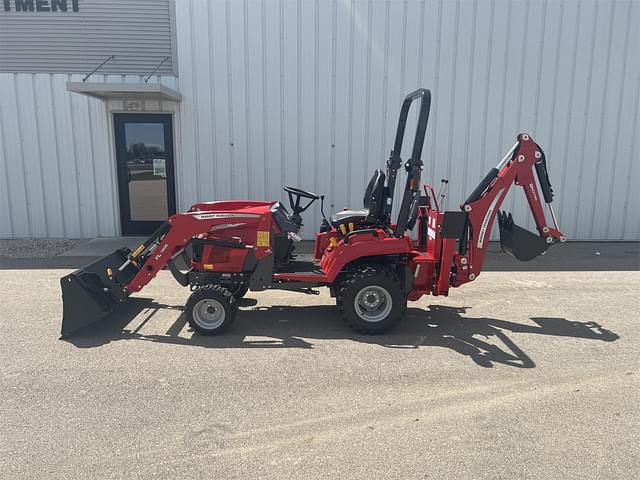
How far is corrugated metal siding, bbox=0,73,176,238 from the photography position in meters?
8.98

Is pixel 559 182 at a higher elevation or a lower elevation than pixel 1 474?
higher

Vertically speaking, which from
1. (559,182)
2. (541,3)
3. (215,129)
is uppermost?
(541,3)

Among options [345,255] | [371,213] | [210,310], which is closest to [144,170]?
[210,310]

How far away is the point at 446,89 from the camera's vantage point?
9.01 metres

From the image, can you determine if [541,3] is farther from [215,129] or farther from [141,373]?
[141,373]

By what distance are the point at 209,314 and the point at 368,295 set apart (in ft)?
5.14

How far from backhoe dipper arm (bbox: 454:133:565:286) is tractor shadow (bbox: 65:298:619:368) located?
0.57 metres

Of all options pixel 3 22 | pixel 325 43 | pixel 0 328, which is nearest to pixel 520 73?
pixel 325 43

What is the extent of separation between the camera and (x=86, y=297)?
4484mm

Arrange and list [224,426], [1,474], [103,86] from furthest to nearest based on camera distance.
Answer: [103,86]
[224,426]
[1,474]

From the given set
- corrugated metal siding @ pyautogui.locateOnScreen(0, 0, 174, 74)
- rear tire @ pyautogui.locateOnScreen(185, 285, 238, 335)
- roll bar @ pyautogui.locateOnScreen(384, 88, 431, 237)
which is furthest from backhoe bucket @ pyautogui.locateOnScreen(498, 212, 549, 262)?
corrugated metal siding @ pyautogui.locateOnScreen(0, 0, 174, 74)

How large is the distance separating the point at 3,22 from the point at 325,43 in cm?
605

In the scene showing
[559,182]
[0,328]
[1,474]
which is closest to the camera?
[1,474]

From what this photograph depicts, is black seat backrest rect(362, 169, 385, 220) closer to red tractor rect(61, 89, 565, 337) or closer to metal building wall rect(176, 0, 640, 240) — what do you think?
red tractor rect(61, 89, 565, 337)
